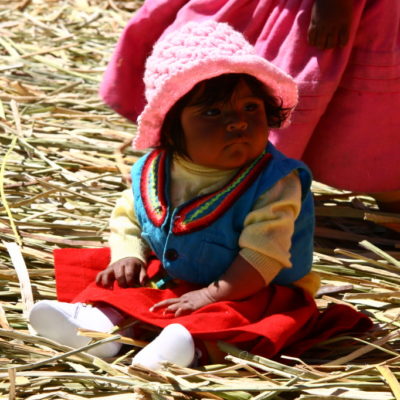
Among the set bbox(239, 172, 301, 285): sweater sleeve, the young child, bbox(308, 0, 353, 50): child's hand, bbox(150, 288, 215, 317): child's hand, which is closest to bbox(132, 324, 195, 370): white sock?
the young child

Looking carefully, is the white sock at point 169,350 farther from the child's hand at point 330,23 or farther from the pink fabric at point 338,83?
the child's hand at point 330,23

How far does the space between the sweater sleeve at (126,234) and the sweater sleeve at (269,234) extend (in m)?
0.37

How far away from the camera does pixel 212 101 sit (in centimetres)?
268

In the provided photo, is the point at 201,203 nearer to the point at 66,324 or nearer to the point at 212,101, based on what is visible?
the point at 212,101

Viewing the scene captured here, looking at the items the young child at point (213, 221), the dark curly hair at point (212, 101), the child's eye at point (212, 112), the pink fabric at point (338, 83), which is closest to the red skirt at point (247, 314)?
the young child at point (213, 221)

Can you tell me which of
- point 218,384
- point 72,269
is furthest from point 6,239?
point 218,384

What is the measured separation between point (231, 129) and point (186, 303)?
0.45 meters

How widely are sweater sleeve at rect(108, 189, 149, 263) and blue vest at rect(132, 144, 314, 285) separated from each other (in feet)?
0.23

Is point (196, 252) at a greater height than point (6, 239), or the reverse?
point (196, 252)

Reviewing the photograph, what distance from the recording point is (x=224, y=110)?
8.78 feet

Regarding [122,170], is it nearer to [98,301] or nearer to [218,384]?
[98,301]

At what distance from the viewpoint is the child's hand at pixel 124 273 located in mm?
2801

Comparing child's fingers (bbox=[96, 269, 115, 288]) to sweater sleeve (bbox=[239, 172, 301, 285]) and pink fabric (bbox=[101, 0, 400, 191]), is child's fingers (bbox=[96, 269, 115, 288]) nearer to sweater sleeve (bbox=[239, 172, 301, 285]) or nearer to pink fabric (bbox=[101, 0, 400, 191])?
sweater sleeve (bbox=[239, 172, 301, 285])

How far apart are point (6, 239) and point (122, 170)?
29.0 inches
